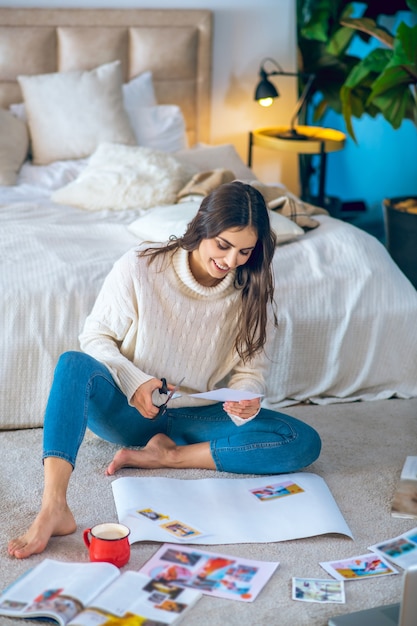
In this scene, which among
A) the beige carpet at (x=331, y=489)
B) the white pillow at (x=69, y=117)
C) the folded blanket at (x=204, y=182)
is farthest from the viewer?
the white pillow at (x=69, y=117)

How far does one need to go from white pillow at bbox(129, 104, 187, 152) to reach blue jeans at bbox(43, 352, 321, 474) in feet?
6.48

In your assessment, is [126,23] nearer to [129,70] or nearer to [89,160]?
[129,70]

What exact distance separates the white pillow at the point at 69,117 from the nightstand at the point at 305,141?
794 millimetres

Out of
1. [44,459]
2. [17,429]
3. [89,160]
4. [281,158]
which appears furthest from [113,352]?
[281,158]

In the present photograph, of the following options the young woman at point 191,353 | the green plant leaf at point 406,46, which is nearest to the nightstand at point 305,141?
the green plant leaf at point 406,46

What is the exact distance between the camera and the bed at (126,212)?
2703mm

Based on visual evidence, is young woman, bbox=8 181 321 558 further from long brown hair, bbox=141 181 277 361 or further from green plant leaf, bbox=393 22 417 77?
green plant leaf, bbox=393 22 417 77

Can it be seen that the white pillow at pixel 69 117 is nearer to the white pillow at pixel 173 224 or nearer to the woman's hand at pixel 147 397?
the white pillow at pixel 173 224

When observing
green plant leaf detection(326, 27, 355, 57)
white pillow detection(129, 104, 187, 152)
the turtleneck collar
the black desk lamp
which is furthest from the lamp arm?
the turtleneck collar

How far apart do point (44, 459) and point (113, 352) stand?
13.4 inches

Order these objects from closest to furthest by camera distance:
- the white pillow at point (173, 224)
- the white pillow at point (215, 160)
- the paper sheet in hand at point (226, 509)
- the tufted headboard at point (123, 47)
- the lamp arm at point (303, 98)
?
the paper sheet in hand at point (226, 509) → the white pillow at point (173, 224) → the white pillow at point (215, 160) → the tufted headboard at point (123, 47) → the lamp arm at point (303, 98)

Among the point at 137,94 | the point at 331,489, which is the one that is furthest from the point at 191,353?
the point at 137,94

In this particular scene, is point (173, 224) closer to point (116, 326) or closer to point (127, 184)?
point (127, 184)

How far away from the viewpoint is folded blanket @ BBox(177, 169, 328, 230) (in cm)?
322
